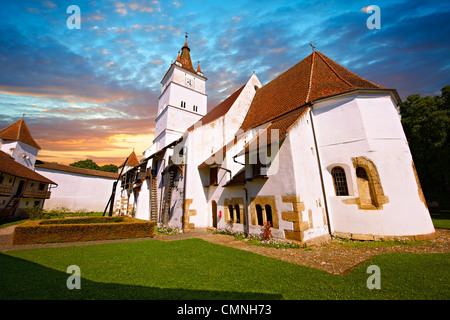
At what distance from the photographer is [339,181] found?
416 inches

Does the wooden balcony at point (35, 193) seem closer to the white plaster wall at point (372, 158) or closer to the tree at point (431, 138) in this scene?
the white plaster wall at point (372, 158)

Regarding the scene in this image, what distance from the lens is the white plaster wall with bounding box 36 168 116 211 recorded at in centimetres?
3184

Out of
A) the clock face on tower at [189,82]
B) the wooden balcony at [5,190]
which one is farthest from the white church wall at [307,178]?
the wooden balcony at [5,190]

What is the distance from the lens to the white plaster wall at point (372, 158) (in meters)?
8.84

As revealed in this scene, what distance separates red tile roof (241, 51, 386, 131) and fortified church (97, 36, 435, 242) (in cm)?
8

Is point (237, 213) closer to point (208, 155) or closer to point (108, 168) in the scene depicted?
point (208, 155)

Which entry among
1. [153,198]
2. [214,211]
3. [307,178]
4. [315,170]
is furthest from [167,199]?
[315,170]

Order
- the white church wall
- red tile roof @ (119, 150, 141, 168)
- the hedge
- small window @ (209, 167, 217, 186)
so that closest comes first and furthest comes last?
the white church wall → the hedge → small window @ (209, 167, 217, 186) → red tile roof @ (119, 150, 141, 168)

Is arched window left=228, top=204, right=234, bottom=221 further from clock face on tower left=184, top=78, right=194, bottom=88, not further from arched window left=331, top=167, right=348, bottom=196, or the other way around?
clock face on tower left=184, top=78, right=194, bottom=88

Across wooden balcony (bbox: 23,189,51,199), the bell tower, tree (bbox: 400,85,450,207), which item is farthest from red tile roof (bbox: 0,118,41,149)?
tree (bbox: 400,85,450,207)

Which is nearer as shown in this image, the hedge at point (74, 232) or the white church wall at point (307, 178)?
the white church wall at point (307, 178)

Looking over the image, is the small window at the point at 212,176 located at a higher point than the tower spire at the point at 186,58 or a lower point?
lower

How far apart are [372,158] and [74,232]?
1788 cm

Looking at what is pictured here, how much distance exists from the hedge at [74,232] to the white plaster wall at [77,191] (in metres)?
26.1
